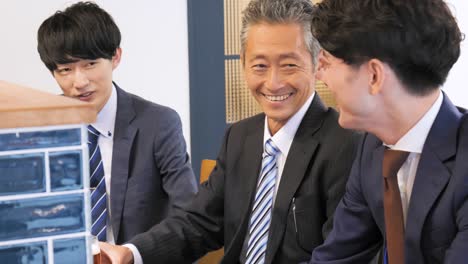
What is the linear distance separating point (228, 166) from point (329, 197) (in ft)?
1.11

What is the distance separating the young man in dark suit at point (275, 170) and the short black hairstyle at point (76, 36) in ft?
1.79

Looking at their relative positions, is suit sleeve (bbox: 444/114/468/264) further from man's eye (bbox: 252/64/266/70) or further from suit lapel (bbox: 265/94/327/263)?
man's eye (bbox: 252/64/266/70)

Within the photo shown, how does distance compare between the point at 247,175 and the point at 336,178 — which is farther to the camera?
the point at 247,175

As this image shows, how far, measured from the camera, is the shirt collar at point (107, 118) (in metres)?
2.23

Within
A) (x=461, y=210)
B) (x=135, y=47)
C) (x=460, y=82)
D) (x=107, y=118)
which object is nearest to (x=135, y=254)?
(x=107, y=118)

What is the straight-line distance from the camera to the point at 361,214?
160 cm

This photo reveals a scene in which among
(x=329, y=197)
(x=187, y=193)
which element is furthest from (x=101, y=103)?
(x=329, y=197)

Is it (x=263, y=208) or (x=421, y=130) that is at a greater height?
(x=421, y=130)

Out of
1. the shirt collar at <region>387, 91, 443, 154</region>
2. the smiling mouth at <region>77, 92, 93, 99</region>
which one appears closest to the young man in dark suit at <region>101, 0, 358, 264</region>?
the shirt collar at <region>387, 91, 443, 154</region>

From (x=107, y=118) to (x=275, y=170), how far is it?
0.63 meters

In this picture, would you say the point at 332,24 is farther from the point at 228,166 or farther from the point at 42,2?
the point at 42,2

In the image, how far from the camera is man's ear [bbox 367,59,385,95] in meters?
1.40

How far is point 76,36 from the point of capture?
225cm

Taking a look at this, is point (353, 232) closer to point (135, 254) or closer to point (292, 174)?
point (292, 174)
